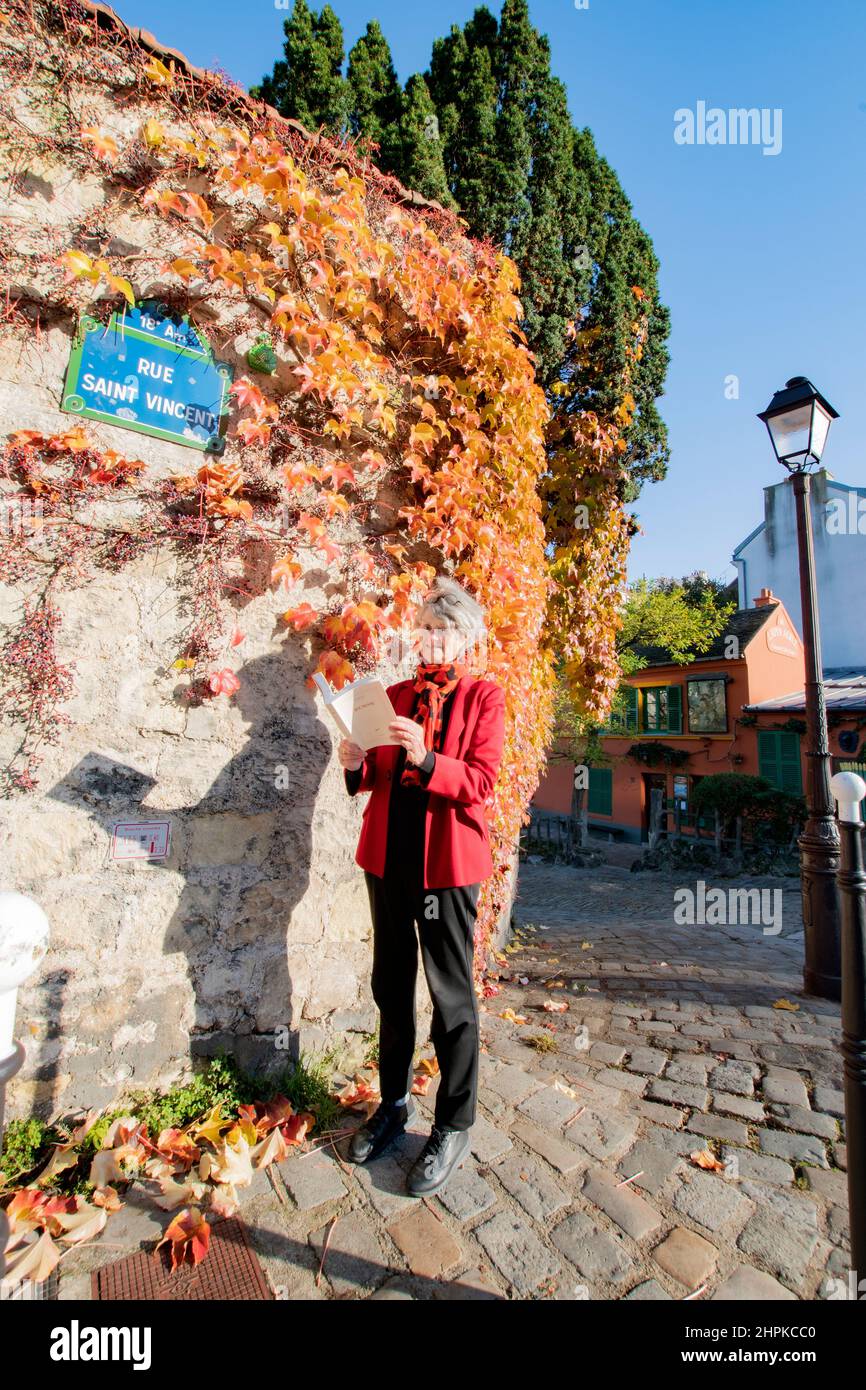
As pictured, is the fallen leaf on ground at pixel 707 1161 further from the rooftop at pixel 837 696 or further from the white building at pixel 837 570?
the white building at pixel 837 570

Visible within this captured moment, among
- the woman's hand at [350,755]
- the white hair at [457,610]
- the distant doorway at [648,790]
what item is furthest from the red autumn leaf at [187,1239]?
the distant doorway at [648,790]

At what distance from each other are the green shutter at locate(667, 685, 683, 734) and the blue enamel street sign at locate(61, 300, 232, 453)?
18.3 metres

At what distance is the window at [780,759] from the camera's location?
A: 15.4 m

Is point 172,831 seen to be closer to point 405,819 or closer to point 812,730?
point 405,819

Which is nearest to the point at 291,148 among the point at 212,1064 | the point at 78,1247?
the point at 212,1064

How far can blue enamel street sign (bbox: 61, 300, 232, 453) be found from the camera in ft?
8.48

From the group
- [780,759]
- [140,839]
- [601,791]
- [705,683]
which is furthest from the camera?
[601,791]

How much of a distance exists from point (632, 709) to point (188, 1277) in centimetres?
2028

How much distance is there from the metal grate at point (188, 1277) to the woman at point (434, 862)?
0.53 m

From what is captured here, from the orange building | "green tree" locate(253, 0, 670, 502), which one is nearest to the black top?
"green tree" locate(253, 0, 670, 502)

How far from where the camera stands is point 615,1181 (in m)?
2.17

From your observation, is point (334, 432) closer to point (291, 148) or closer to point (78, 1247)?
point (291, 148)

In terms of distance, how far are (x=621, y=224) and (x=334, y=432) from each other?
19.9ft

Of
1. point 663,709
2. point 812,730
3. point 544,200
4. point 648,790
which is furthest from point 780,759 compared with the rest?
point 544,200
